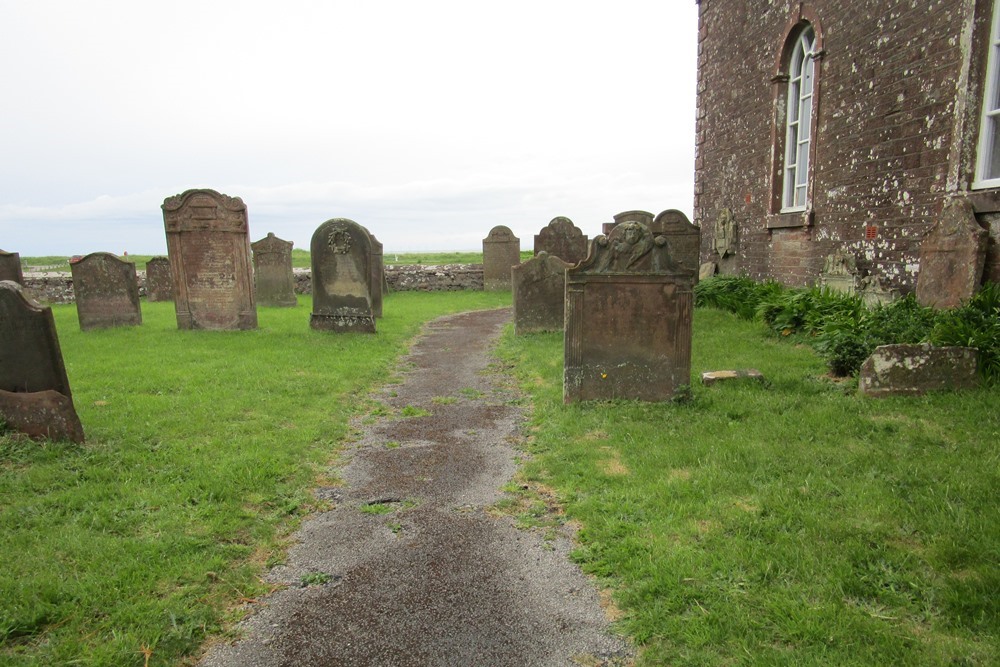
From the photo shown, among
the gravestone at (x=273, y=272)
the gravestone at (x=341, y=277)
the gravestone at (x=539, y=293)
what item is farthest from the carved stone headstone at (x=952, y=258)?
the gravestone at (x=273, y=272)

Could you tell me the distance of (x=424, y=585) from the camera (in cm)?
304

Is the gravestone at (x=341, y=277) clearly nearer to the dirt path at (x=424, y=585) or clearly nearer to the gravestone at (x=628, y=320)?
the gravestone at (x=628, y=320)

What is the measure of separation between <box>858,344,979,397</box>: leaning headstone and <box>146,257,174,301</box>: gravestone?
18313mm

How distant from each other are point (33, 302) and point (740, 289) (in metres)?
11.8

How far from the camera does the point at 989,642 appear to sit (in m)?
2.33

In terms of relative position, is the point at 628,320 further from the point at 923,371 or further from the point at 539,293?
the point at 539,293

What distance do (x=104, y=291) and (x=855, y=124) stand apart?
1421 centimetres

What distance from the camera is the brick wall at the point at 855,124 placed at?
7.81 m

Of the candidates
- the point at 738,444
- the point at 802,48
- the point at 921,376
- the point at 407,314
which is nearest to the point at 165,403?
the point at 738,444

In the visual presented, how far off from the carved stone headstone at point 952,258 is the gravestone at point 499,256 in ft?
45.5

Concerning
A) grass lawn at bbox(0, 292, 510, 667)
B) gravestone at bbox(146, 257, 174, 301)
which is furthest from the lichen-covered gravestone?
gravestone at bbox(146, 257, 174, 301)

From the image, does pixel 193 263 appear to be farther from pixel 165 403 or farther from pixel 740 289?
pixel 740 289

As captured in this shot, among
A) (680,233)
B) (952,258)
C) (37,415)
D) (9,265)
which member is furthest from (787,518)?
(9,265)

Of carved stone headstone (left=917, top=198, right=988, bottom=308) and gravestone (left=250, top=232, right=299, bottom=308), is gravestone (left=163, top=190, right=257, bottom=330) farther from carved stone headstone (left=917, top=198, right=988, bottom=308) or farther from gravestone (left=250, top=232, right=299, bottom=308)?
carved stone headstone (left=917, top=198, right=988, bottom=308)
